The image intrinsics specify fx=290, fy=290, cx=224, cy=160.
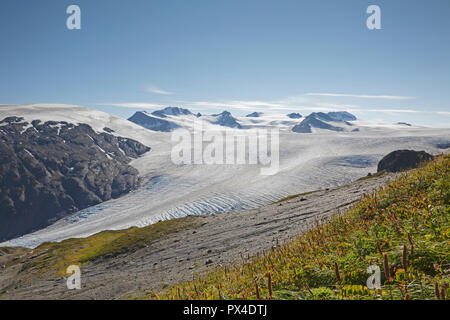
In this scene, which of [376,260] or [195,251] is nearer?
[376,260]

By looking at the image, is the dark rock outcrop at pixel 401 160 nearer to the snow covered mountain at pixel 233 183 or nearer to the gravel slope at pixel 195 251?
the snow covered mountain at pixel 233 183

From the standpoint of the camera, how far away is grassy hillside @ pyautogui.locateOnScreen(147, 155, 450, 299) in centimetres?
443

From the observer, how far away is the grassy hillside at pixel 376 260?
4.43m

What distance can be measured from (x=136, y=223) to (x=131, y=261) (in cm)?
7929

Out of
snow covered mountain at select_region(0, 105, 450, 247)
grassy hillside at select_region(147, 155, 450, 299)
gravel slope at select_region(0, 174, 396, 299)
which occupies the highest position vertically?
grassy hillside at select_region(147, 155, 450, 299)

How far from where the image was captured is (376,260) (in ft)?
17.8

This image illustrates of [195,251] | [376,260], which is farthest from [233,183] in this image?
[376,260]

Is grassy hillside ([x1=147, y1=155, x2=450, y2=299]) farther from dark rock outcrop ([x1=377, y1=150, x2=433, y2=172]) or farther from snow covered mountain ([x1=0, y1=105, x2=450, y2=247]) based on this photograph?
snow covered mountain ([x1=0, y1=105, x2=450, y2=247])

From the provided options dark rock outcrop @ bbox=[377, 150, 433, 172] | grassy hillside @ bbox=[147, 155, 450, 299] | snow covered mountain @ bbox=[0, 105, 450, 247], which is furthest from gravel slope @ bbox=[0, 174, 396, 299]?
snow covered mountain @ bbox=[0, 105, 450, 247]

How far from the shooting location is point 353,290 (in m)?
4.43

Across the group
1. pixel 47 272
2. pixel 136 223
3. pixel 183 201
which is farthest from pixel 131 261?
pixel 183 201

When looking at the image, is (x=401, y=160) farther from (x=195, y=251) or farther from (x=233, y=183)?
(x=233, y=183)
